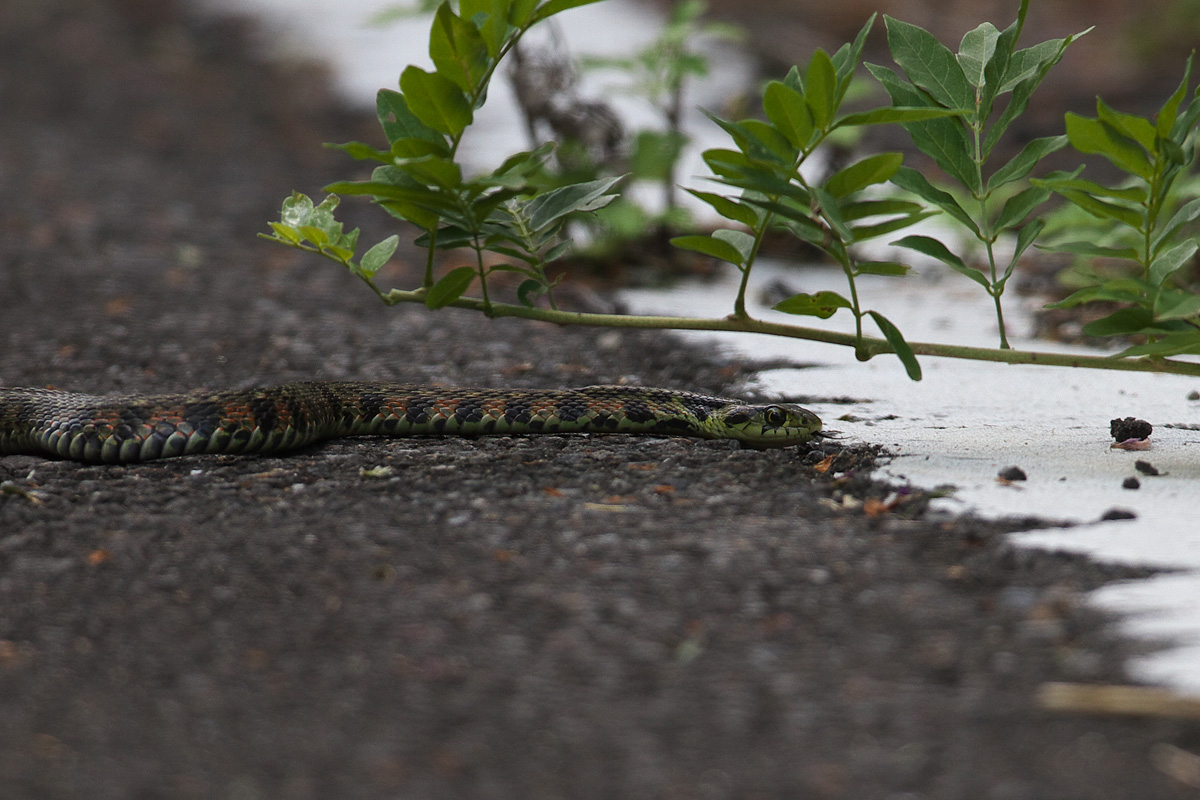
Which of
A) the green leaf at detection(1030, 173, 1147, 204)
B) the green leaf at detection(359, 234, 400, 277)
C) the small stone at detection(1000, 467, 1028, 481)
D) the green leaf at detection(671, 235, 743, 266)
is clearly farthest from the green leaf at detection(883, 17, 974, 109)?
the green leaf at detection(359, 234, 400, 277)

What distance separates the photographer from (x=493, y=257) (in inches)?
313

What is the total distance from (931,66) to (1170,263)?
89cm

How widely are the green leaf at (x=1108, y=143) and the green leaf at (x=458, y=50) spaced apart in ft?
5.31

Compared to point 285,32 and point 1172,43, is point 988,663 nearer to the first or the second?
point 1172,43

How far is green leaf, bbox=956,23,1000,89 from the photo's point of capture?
3.39m

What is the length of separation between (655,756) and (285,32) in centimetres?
1554

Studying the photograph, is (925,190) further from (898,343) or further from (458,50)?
(458,50)

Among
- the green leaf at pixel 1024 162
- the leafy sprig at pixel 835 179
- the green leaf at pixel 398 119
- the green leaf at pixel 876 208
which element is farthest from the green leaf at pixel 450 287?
the green leaf at pixel 1024 162

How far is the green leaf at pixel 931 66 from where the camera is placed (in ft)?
11.2

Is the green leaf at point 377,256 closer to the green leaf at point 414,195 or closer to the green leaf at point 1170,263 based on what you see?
the green leaf at point 414,195

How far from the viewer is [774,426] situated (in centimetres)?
389

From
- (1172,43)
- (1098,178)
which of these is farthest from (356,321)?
(1172,43)

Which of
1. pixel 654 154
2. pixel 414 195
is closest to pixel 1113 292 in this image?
pixel 414 195

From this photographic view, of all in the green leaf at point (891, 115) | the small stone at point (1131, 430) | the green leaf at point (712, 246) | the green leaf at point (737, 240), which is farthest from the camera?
the small stone at point (1131, 430)
